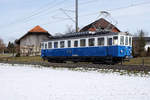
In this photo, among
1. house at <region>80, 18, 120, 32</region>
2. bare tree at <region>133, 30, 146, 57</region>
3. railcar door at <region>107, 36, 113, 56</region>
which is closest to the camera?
railcar door at <region>107, 36, 113, 56</region>

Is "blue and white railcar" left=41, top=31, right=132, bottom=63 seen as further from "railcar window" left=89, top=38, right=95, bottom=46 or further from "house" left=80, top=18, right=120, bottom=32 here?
"house" left=80, top=18, right=120, bottom=32

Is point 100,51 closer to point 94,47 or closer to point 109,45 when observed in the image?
point 94,47

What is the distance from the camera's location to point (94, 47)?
20.7 meters

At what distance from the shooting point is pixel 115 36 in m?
19.2

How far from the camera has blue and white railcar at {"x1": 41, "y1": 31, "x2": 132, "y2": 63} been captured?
19391 millimetres

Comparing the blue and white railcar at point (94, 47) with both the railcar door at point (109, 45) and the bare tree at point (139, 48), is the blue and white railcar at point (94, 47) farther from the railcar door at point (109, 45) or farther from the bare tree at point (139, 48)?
the bare tree at point (139, 48)

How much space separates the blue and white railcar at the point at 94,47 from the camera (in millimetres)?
19391

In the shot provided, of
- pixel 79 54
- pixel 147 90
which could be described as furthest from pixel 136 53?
pixel 147 90

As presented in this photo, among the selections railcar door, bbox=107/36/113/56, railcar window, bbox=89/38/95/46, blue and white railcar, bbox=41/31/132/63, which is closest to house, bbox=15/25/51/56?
blue and white railcar, bbox=41/31/132/63

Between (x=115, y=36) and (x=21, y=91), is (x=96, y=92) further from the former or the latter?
(x=115, y=36)

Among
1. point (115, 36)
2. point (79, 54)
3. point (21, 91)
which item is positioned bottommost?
point (21, 91)

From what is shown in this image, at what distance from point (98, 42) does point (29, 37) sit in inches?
1779

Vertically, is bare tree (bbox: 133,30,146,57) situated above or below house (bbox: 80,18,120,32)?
below

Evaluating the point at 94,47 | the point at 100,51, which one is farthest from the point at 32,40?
the point at 100,51
